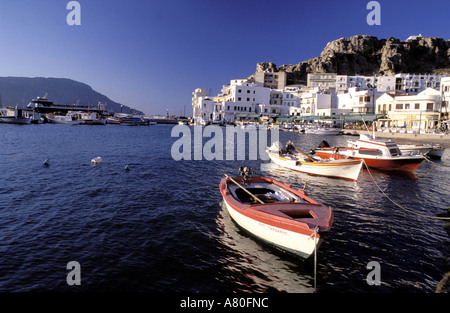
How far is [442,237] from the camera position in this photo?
11.8 metres

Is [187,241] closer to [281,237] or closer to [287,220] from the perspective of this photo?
[281,237]

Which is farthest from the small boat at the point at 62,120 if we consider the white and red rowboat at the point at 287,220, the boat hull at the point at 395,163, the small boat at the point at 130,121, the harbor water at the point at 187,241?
the white and red rowboat at the point at 287,220

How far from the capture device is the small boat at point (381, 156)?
994 inches

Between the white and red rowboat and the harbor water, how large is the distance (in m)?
0.64

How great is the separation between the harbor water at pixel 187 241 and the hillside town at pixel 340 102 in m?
54.6

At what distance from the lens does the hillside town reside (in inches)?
2533

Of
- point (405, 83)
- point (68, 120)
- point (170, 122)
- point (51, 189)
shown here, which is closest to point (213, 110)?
point (170, 122)

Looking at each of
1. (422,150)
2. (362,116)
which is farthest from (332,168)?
(362,116)

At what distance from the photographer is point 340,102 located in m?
95.9

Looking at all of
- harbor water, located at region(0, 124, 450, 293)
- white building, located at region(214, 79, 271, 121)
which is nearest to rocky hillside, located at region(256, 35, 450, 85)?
white building, located at region(214, 79, 271, 121)

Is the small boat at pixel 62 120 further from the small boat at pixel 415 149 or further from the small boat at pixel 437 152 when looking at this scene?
the small boat at pixel 437 152

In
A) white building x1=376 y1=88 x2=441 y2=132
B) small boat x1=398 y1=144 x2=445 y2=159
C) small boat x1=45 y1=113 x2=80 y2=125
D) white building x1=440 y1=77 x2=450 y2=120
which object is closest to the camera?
small boat x1=398 y1=144 x2=445 y2=159

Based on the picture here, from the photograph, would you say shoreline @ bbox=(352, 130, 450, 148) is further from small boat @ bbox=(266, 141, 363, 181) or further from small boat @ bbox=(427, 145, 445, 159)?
small boat @ bbox=(266, 141, 363, 181)
